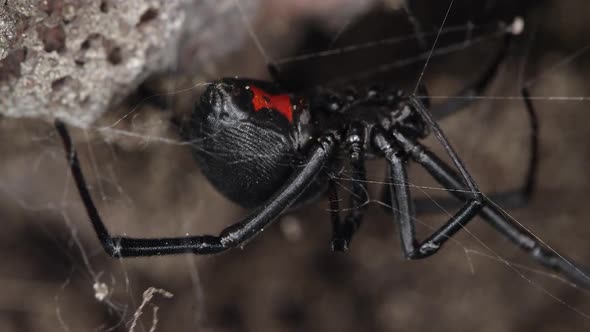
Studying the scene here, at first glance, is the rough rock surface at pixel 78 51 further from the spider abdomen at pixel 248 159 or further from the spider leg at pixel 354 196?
the spider leg at pixel 354 196

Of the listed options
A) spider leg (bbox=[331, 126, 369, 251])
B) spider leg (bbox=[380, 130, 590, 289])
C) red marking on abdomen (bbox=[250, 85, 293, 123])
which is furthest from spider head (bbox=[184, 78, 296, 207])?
spider leg (bbox=[380, 130, 590, 289])

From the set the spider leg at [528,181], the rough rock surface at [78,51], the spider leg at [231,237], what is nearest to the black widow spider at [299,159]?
the spider leg at [231,237]

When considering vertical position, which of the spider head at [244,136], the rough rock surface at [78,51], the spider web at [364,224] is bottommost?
Answer: the spider web at [364,224]

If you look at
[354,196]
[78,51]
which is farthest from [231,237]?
[78,51]

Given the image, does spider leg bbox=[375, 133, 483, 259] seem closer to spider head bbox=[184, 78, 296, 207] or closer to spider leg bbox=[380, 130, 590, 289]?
spider leg bbox=[380, 130, 590, 289]

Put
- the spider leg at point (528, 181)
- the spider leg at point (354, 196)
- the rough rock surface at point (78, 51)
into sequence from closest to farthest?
the rough rock surface at point (78, 51), the spider leg at point (354, 196), the spider leg at point (528, 181)

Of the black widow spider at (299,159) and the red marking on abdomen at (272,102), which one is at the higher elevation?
the red marking on abdomen at (272,102)

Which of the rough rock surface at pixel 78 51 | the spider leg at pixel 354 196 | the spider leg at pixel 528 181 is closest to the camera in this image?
the rough rock surface at pixel 78 51

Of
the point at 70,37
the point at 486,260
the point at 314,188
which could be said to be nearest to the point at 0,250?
the point at 70,37
